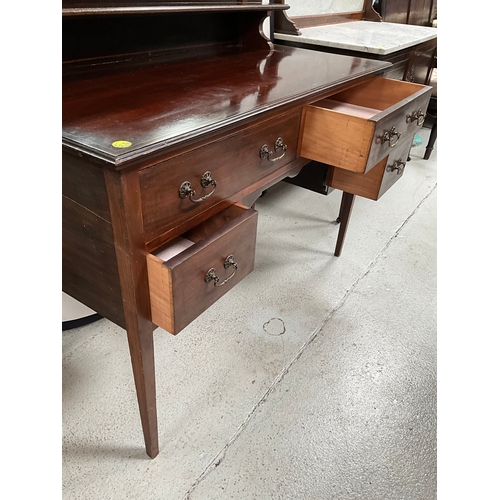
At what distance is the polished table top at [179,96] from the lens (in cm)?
65

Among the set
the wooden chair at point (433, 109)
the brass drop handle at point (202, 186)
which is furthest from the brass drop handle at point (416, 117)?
the wooden chair at point (433, 109)

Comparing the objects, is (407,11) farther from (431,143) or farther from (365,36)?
(365,36)

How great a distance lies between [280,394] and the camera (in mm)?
1240

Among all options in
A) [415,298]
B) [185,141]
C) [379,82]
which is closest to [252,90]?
[185,141]

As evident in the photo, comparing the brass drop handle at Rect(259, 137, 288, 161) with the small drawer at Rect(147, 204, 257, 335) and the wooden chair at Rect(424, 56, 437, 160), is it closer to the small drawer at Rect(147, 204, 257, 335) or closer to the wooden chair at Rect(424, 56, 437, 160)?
the small drawer at Rect(147, 204, 257, 335)

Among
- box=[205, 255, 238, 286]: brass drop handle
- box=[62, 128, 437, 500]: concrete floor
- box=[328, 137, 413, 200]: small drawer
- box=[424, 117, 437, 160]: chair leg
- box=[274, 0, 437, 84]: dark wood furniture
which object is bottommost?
box=[62, 128, 437, 500]: concrete floor

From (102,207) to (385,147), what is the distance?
0.76 m

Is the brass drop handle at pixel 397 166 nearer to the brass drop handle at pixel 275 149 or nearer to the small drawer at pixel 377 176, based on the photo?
the small drawer at pixel 377 176

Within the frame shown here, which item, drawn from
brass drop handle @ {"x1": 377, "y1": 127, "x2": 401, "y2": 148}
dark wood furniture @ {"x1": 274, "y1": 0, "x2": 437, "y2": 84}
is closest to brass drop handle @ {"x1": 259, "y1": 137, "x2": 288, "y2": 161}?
brass drop handle @ {"x1": 377, "y1": 127, "x2": 401, "y2": 148}

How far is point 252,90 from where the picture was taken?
938 mm

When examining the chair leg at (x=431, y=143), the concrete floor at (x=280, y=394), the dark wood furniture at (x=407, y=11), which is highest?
the dark wood furniture at (x=407, y=11)

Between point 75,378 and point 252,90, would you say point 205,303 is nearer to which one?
point 252,90

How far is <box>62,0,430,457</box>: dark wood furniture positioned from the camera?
670 millimetres

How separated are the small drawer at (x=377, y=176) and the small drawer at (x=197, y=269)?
1.88ft
